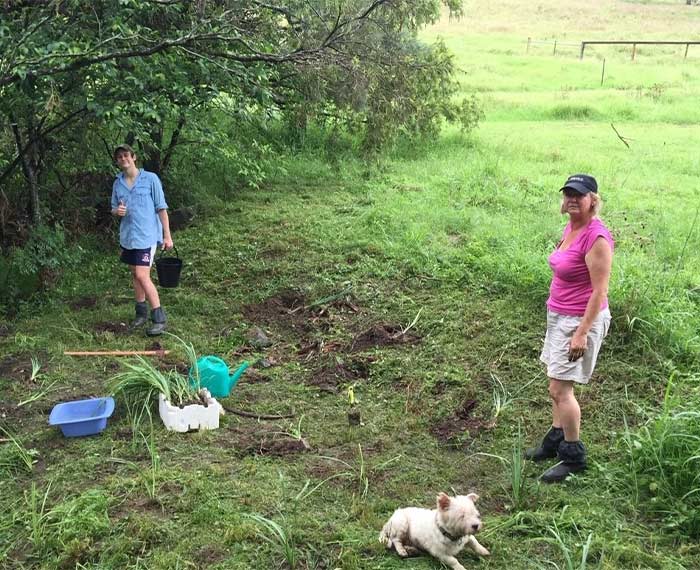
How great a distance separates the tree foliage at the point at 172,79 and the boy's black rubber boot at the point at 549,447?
3.13 metres

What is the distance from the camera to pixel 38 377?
482cm

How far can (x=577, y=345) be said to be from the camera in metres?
3.30

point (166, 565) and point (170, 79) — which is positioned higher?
point (170, 79)

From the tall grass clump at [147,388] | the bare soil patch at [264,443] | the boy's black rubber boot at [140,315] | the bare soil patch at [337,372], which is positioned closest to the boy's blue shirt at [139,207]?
the boy's black rubber boot at [140,315]

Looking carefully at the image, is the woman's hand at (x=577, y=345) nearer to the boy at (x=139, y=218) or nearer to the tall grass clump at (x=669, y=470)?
the tall grass clump at (x=669, y=470)

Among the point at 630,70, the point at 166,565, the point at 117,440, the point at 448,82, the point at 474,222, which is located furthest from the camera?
the point at 630,70

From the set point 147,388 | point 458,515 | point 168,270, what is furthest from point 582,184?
point 168,270

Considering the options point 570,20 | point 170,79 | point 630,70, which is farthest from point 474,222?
point 570,20

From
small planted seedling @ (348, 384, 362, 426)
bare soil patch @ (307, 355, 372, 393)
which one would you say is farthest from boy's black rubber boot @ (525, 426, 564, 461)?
bare soil patch @ (307, 355, 372, 393)

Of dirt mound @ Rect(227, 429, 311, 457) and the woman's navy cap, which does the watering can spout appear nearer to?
dirt mound @ Rect(227, 429, 311, 457)

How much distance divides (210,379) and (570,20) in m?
36.5

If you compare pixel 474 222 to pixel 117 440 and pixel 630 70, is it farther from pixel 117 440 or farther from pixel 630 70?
pixel 630 70

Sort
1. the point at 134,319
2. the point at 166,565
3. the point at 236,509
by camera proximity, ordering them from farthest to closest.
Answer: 1. the point at 134,319
2. the point at 236,509
3. the point at 166,565

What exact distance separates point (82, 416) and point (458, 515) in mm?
2481
